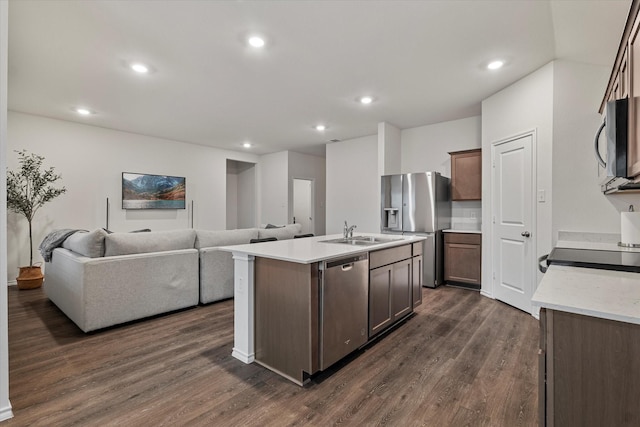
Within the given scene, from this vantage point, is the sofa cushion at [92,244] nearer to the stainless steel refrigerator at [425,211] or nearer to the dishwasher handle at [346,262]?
the dishwasher handle at [346,262]

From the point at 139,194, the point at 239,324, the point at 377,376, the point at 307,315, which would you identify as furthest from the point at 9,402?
the point at 139,194

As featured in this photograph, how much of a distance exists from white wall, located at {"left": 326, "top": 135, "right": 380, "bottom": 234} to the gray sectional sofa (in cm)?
307

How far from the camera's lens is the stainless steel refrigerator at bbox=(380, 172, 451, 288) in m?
4.54

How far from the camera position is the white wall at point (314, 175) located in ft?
25.9

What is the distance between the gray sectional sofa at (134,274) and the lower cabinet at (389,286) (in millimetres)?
1983

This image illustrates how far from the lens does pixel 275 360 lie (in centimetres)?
218


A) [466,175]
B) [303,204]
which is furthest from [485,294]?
[303,204]

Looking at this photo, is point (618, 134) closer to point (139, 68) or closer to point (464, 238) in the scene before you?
point (464, 238)

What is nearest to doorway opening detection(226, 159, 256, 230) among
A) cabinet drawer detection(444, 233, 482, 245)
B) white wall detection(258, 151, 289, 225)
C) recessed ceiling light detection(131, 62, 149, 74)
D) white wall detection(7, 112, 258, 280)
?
white wall detection(258, 151, 289, 225)

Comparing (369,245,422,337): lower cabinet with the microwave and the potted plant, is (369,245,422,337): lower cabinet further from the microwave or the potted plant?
the potted plant

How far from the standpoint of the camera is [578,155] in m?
2.94

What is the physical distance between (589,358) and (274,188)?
24.6 feet

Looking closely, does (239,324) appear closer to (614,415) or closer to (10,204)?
(614,415)

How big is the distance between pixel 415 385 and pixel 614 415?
1263 mm
